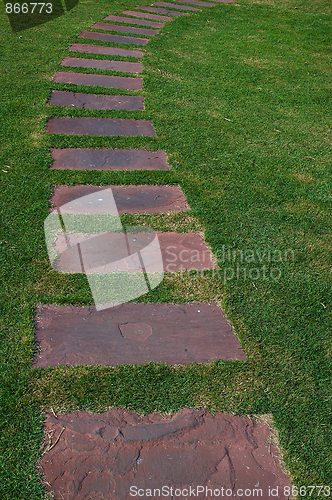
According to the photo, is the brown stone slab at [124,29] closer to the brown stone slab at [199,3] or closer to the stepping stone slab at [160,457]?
the brown stone slab at [199,3]

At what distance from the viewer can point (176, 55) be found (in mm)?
6316

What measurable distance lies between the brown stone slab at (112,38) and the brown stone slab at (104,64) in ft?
3.25

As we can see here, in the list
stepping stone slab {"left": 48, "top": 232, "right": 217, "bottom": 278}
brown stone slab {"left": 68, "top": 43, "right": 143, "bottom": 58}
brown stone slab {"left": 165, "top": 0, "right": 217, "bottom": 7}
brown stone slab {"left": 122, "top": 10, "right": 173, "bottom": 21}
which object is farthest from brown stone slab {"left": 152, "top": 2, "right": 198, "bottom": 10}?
stepping stone slab {"left": 48, "top": 232, "right": 217, "bottom": 278}

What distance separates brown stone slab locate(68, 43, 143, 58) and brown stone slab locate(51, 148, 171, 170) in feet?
9.21

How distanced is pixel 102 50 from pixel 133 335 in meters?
5.13

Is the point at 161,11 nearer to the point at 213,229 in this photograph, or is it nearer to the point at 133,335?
the point at 213,229

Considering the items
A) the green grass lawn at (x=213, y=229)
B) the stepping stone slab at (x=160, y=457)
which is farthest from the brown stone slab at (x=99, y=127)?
the stepping stone slab at (x=160, y=457)

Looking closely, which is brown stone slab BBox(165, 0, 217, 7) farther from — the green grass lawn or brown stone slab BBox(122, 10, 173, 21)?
the green grass lawn

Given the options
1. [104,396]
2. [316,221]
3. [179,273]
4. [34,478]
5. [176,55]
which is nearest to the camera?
[34,478]

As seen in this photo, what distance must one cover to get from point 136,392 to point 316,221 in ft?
6.78

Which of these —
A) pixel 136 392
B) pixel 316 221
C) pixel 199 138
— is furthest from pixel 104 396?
pixel 199 138

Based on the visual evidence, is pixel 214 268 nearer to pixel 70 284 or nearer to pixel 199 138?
pixel 70 284

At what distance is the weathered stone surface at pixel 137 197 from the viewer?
3.28m

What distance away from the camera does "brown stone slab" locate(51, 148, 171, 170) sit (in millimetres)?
3715
